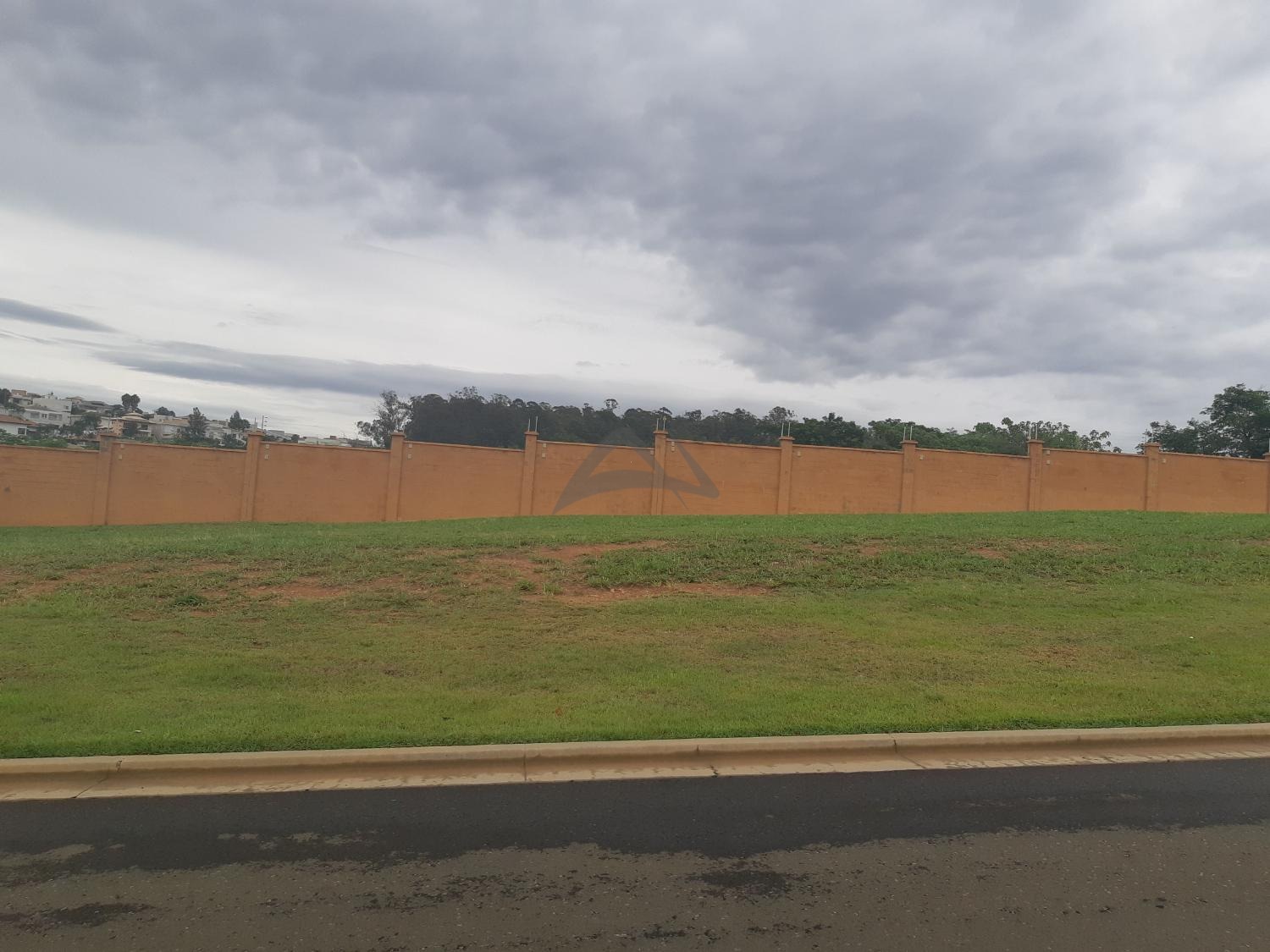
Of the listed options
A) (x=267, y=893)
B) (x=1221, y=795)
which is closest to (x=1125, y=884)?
(x=1221, y=795)

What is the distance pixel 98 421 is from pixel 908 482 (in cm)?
7656

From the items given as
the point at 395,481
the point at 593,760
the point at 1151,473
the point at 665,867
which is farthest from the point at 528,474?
the point at 665,867

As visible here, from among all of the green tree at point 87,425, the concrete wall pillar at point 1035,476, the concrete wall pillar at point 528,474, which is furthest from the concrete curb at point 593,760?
the green tree at point 87,425

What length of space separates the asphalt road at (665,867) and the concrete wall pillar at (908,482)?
20.8 m

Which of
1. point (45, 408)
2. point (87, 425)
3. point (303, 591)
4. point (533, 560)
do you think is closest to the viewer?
point (303, 591)

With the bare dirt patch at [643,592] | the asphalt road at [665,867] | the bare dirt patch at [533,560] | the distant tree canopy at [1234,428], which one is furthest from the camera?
the distant tree canopy at [1234,428]

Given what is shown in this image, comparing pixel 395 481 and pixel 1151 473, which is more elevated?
pixel 1151 473

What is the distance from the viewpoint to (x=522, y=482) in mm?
26297

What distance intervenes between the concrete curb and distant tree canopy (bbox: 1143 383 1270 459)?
42079mm

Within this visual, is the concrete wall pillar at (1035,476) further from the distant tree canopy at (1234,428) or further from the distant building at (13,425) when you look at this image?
the distant building at (13,425)

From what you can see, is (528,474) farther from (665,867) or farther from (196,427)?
(196,427)

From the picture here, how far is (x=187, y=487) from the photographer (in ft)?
86.2

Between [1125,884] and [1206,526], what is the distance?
1614cm

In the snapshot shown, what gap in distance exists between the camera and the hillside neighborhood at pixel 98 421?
66250mm
